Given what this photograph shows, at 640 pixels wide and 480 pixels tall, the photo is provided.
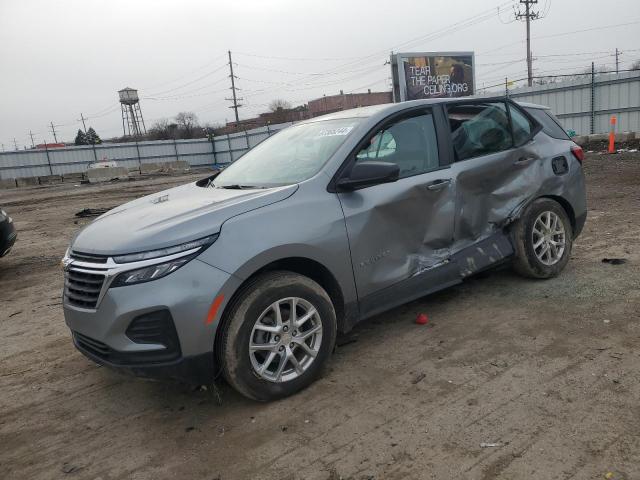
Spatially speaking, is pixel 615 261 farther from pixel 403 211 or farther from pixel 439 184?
pixel 403 211

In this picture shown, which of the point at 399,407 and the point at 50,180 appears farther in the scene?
the point at 50,180

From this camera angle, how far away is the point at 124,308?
271 centimetres

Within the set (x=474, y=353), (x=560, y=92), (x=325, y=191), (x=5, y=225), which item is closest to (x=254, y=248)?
(x=325, y=191)

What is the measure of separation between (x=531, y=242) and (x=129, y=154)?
41.9 meters

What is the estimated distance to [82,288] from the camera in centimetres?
296

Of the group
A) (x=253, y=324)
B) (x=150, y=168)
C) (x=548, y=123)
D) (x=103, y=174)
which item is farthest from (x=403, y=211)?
(x=150, y=168)

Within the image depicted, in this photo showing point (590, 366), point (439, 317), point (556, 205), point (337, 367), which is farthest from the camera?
point (556, 205)

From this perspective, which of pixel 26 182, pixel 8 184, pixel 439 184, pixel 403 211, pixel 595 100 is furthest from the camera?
pixel 26 182

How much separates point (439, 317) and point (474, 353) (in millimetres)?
702

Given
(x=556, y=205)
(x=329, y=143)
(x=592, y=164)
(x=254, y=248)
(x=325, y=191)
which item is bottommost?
(x=592, y=164)

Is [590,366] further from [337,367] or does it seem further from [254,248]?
[254,248]

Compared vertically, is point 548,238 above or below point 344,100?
below

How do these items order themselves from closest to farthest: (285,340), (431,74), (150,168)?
(285,340), (431,74), (150,168)

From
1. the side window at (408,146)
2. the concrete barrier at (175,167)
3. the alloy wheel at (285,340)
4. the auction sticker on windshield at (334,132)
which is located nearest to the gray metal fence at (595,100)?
the side window at (408,146)
